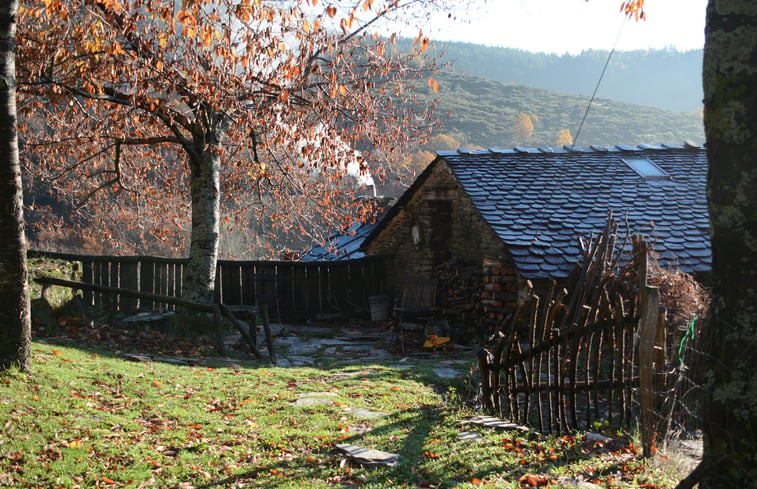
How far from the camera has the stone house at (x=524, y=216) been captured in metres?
12.6

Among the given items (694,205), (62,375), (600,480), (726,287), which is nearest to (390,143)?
(694,205)

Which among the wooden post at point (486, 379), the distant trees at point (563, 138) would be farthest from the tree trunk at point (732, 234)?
the distant trees at point (563, 138)

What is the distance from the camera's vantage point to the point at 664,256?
12.3 meters

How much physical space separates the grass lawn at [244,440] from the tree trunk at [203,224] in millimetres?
4126

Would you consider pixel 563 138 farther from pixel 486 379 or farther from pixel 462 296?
pixel 486 379

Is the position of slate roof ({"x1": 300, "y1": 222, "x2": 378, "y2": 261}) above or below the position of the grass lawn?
above

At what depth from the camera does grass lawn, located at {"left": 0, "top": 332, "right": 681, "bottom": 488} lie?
421 centimetres

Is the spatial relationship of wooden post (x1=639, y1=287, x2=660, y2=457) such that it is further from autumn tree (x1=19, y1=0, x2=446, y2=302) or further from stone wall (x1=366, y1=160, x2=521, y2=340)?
stone wall (x1=366, y1=160, x2=521, y2=340)

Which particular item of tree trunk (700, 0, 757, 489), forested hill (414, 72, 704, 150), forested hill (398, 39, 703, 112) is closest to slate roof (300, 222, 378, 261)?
tree trunk (700, 0, 757, 489)

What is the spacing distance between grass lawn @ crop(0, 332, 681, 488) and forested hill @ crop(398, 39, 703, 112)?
78090mm

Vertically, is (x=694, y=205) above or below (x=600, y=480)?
above

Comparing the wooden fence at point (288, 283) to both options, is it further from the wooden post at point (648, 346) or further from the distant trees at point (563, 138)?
the distant trees at point (563, 138)

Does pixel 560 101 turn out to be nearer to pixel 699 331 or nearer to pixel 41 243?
pixel 41 243

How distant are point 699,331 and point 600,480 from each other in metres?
1.84
